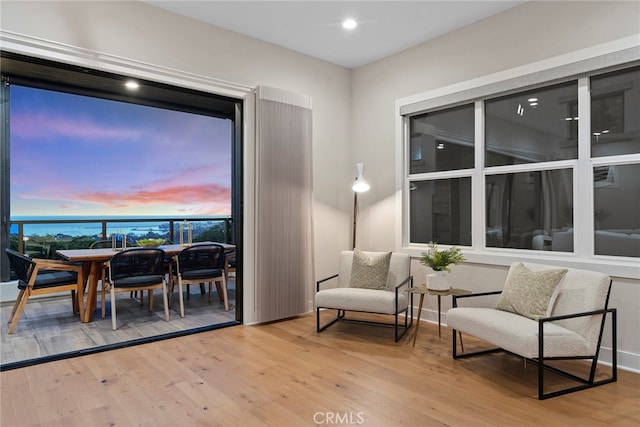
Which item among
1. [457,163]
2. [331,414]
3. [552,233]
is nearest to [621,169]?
[552,233]

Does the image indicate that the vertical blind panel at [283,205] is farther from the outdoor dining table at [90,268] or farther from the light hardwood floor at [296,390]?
the outdoor dining table at [90,268]

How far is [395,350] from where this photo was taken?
11.1 feet

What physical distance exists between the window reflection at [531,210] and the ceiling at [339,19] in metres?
1.60

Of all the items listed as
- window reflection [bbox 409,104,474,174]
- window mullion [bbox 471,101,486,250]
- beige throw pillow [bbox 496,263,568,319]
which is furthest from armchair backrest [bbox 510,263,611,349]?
window reflection [bbox 409,104,474,174]

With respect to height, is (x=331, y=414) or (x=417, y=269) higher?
(x=417, y=269)

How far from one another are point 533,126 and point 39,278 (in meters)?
4.93

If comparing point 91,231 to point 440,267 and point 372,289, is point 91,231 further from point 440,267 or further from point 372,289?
point 440,267

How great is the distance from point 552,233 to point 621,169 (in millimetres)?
730

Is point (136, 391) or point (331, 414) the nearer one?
point (331, 414)

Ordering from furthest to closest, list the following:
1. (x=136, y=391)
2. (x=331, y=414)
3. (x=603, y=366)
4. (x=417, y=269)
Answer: (x=417, y=269), (x=603, y=366), (x=136, y=391), (x=331, y=414)

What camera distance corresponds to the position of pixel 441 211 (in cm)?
437

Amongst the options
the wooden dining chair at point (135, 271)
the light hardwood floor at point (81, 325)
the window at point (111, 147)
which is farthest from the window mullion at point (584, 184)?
the wooden dining chair at point (135, 271)

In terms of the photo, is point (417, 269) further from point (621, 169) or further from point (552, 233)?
point (621, 169)

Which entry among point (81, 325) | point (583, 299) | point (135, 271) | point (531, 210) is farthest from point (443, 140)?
point (81, 325)
